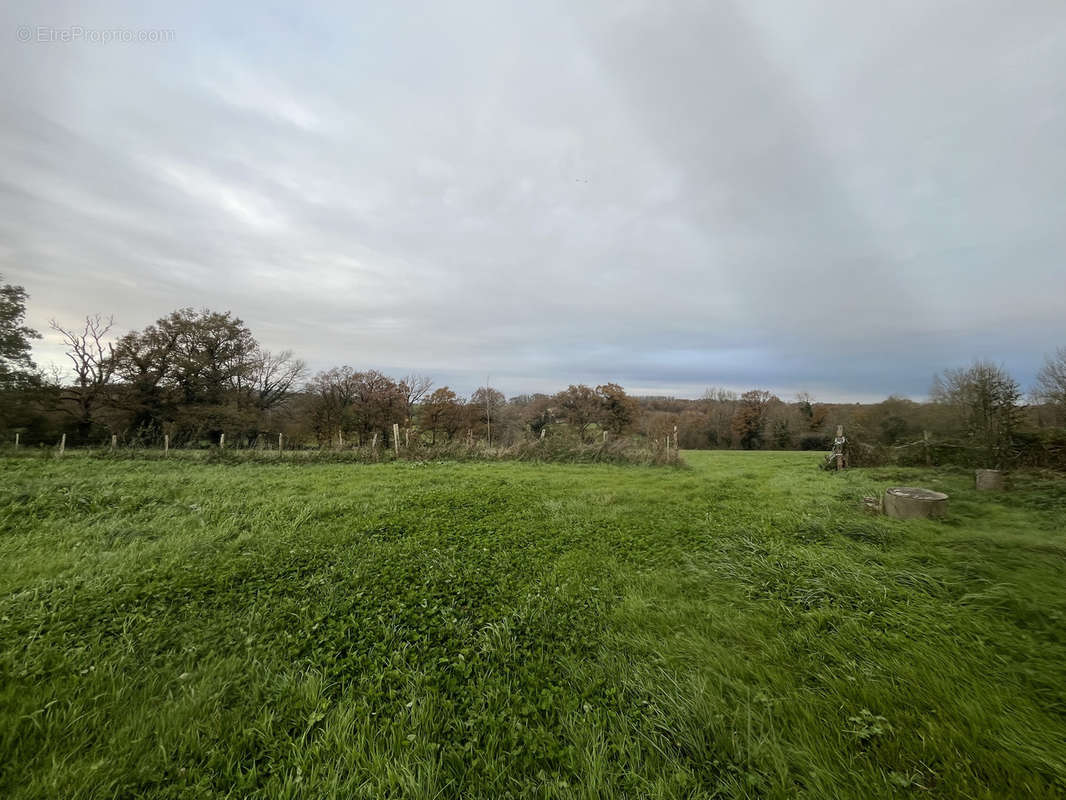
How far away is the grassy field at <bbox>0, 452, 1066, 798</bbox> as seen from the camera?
1.78 metres

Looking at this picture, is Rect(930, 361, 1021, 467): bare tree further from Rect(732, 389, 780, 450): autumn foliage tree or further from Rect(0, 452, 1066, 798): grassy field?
Rect(732, 389, 780, 450): autumn foliage tree

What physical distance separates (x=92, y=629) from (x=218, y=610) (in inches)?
30.3

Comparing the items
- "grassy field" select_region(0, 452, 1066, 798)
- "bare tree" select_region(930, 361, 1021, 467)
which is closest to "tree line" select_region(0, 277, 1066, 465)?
"bare tree" select_region(930, 361, 1021, 467)

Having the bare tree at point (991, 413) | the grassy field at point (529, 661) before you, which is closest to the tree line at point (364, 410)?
the bare tree at point (991, 413)

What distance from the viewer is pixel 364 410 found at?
2811cm

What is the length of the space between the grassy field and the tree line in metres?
7.28

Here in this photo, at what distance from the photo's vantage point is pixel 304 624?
3.05 metres

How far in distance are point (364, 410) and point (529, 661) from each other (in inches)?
1127

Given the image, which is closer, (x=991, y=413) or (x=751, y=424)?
(x=991, y=413)

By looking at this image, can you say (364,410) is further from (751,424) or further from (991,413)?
(751,424)

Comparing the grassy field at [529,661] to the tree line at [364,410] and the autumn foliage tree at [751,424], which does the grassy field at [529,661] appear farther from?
the autumn foliage tree at [751,424]

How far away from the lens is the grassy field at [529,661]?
1.78m

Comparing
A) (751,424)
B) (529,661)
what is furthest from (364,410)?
(751,424)

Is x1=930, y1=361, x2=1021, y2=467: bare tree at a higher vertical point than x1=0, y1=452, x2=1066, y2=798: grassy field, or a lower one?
higher
